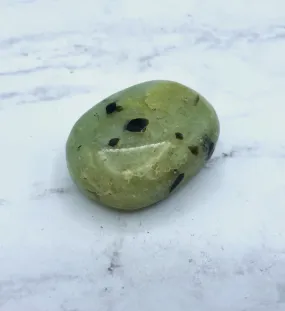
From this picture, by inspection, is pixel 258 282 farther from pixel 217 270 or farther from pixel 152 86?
pixel 152 86

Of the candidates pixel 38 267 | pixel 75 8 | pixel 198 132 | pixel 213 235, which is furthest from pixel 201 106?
Answer: pixel 75 8

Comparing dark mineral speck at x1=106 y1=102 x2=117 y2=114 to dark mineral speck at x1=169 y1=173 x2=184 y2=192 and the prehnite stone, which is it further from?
dark mineral speck at x1=169 y1=173 x2=184 y2=192

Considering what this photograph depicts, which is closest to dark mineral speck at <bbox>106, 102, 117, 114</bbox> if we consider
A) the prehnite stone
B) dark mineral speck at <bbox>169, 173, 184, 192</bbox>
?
the prehnite stone

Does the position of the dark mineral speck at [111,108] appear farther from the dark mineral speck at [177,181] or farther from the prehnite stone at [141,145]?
the dark mineral speck at [177,181]

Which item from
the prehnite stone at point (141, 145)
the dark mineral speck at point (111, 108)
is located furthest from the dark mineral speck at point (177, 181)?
the dark mineral speck at point (111, 108)
